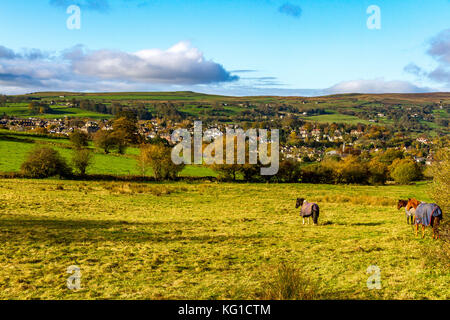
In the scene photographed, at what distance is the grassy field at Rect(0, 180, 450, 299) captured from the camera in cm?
806

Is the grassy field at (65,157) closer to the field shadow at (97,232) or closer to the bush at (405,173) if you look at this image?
the field shadow at (97,232)

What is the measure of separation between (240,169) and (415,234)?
1509 inches

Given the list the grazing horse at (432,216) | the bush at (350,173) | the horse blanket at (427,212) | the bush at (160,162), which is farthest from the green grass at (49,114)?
the grazing horse at (432,216)

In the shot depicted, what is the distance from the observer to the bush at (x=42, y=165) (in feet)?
143

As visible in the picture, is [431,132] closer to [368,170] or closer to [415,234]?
[368,170]

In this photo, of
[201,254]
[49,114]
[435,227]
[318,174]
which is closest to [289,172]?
[318,174]

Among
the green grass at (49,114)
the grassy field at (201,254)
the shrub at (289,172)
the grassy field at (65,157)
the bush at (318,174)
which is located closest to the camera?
the grassy field at (201,254)

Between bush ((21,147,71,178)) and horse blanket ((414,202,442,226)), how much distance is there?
4344 centimetres

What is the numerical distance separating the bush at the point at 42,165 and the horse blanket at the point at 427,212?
43.4 m

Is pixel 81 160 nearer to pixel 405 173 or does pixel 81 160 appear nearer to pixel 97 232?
pixel 97 232

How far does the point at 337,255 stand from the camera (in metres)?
11.3

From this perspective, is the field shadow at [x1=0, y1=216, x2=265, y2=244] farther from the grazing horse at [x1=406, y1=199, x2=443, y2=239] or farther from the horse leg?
the horse leg

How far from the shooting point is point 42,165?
143 ft

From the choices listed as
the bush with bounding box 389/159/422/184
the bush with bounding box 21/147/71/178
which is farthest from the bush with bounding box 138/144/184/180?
the bush with bounding box 389/159/422/184
